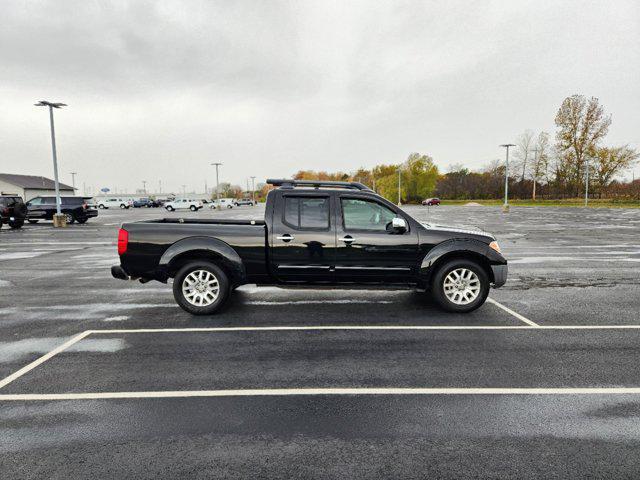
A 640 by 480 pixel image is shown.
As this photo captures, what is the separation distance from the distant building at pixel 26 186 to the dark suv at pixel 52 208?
143ft

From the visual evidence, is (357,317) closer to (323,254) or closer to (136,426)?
(323,254)

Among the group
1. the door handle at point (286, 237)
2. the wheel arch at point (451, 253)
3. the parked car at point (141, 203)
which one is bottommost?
the wheel arch at point (451, 253)

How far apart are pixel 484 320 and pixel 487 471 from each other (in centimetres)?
354

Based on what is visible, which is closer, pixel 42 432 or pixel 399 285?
pixel 42 432

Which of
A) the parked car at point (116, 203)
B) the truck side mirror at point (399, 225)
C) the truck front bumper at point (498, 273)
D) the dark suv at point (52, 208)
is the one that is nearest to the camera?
the truck side mirror at point (399, 225)

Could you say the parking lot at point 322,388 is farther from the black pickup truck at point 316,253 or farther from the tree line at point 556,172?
the tree line at point 556,172

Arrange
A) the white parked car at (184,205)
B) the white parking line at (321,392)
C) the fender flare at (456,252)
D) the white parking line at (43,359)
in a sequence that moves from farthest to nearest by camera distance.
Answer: the white parked car at (184,205) → the fender flare at (456,252) → the white parking line at (43,359) → the white parking line at (321,392)

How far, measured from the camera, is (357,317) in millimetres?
6105

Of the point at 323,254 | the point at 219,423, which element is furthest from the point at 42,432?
the point at 323,254

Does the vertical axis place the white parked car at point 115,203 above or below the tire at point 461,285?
above

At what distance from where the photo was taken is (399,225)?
19.8 ft

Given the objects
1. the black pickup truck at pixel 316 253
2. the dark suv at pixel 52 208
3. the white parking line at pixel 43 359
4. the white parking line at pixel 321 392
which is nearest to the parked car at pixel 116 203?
the dark suv at pixel 52 208

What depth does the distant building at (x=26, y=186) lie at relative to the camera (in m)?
61.5

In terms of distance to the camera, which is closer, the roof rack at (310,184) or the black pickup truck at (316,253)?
the black pickup truck at (316,253)
